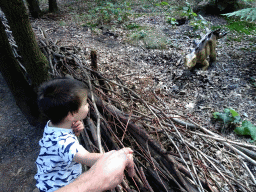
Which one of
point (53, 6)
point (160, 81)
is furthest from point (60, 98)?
point (53, 6)

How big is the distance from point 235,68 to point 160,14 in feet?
15.4

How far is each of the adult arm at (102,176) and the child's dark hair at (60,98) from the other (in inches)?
17.6

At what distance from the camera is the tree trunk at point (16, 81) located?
99.7 inches

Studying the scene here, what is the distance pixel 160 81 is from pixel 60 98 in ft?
10.0

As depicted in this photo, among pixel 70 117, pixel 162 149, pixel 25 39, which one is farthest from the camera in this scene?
pixel 25 39

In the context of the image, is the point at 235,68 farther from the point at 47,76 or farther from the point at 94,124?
the point at 47,76

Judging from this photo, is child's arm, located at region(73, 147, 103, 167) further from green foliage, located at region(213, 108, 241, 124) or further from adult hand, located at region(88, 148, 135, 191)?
green foliage, located at region(213, 108, 241, 124)

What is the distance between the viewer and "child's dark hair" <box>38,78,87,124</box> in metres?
1.16

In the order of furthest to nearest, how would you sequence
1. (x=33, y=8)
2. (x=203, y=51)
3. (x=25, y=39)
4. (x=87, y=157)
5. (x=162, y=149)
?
(x=33, y=8) → (x=203, y=51) → (x=25, y=39) → (x=162, y=149) → (x=87, y=157)

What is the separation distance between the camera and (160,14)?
752 cm

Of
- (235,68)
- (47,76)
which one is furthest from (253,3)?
(47,76)

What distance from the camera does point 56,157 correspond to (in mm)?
1258

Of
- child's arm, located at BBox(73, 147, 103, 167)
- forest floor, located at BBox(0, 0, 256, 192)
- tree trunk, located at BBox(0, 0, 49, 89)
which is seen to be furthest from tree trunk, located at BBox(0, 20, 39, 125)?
child's arm, located at BBox(73, 147, 103, 167)

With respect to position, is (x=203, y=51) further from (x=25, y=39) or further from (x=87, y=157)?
(x=87, y=157)
